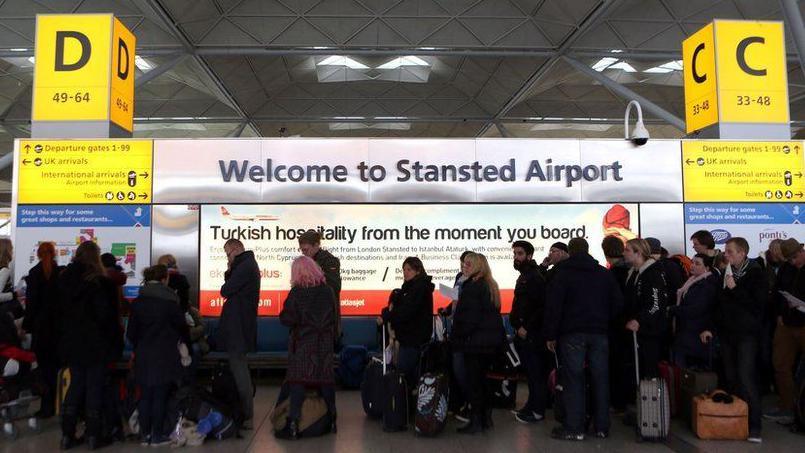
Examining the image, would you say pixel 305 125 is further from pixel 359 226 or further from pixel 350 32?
pixel 359 226

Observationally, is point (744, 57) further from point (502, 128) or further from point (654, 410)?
point (502, 128)

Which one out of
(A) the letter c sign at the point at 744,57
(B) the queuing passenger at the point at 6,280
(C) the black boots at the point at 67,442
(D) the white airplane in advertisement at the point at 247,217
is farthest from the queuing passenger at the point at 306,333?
(A) the letter c sign at the point at 744,57

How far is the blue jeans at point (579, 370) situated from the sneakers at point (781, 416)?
1.89m

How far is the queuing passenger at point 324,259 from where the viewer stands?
5559 millimetres

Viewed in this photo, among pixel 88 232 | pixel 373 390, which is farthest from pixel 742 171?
pixel 88 232

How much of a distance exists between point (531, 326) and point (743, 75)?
582cm

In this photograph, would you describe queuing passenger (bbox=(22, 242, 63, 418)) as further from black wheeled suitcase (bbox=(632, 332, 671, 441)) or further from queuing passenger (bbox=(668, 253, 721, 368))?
queuing passenger (bbox=(668, 253, 721, 368))

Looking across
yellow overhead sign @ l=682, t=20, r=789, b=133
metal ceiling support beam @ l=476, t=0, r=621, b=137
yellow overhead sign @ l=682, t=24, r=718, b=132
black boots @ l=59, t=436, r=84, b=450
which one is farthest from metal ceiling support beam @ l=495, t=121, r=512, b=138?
black boots @ l=59, t=436, r=84, b=450

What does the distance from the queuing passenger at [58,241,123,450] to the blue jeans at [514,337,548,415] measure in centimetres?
350

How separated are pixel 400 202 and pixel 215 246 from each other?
237cm

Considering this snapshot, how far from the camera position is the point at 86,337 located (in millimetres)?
4957

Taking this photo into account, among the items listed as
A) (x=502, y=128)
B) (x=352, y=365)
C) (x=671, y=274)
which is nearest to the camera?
(x=671, y=274)

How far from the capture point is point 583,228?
323 inches

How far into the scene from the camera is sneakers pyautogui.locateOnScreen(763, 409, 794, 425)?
228 inches
